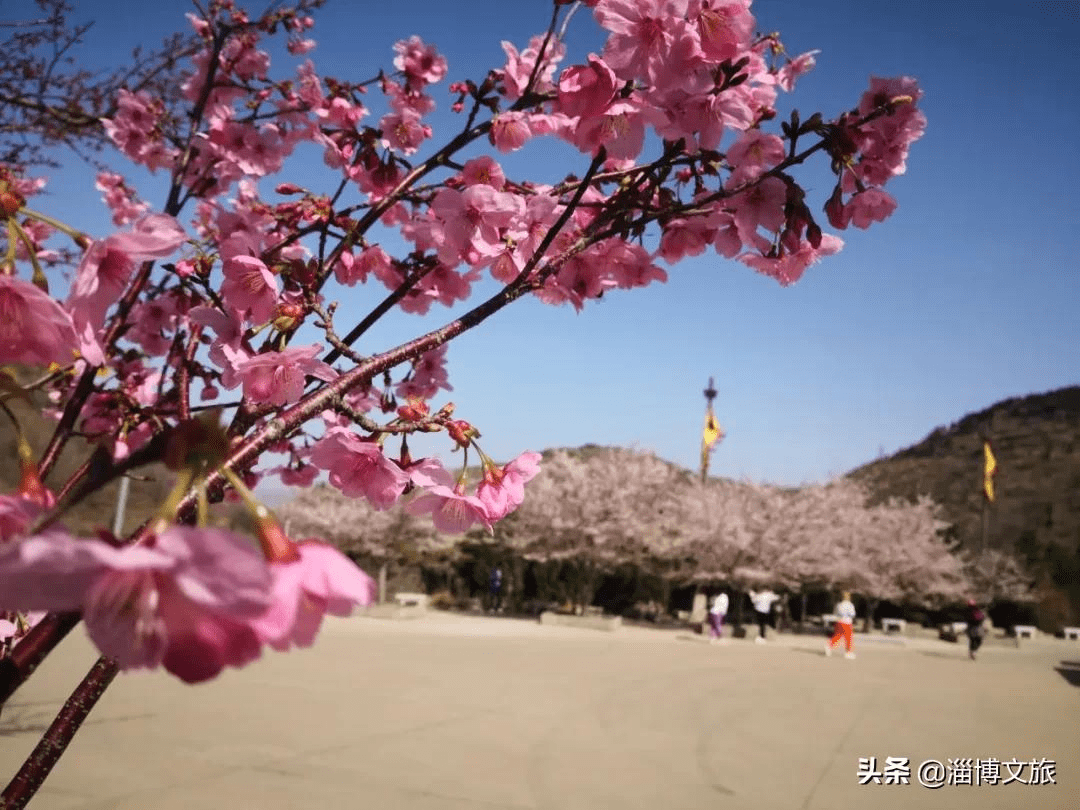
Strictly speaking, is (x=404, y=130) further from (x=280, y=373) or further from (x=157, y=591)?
(x=157, y=591)

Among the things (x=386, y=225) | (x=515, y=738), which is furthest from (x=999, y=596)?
(x=386, y=225)

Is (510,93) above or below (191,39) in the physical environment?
below

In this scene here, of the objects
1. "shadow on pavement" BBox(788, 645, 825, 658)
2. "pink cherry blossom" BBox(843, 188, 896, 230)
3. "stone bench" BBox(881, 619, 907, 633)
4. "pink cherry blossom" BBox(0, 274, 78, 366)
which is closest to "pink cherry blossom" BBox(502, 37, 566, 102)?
"pink cherry blossom" BBox(843, 188, 896, 230)

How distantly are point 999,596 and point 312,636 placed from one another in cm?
3576

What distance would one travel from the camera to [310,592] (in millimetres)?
663

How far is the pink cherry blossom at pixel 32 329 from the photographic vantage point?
0.82 meters

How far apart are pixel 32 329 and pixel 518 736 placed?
5.26m

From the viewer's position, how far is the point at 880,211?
170cm

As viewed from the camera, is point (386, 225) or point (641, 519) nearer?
point (386, 225)

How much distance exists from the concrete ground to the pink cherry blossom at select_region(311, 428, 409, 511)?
263cm

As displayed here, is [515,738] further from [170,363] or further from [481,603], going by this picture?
[481,603]

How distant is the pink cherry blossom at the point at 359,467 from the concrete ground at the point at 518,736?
263 centimetres

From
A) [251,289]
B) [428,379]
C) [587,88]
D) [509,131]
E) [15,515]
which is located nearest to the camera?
[15,515]

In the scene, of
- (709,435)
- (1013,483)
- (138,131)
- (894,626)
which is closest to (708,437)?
(709,435)
